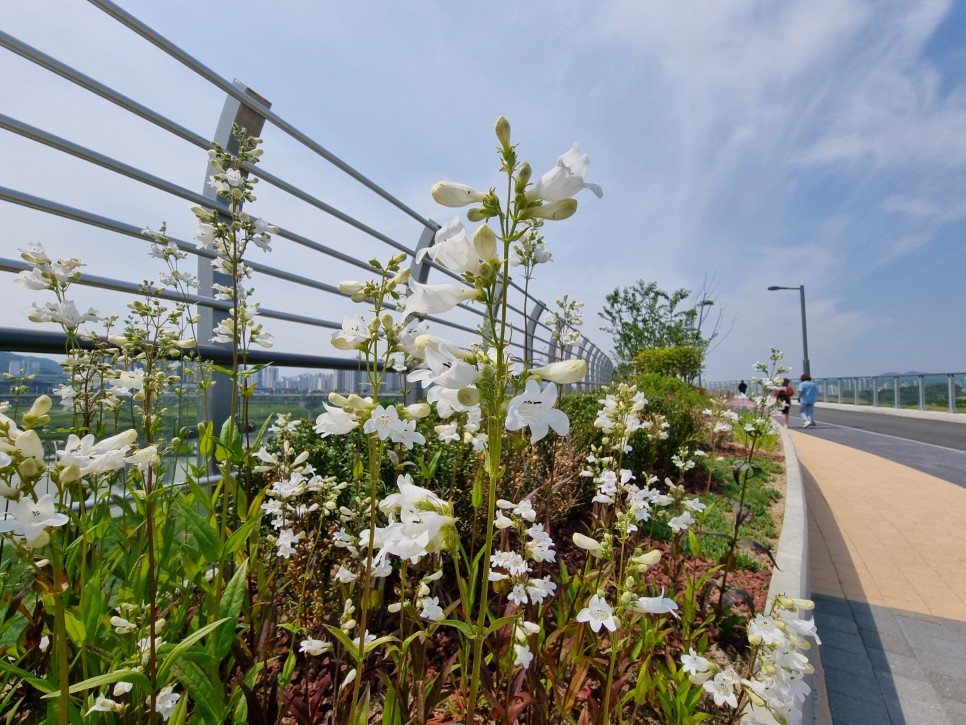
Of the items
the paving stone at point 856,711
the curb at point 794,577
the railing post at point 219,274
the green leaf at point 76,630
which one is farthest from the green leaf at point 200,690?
the paving stone at point 856,711

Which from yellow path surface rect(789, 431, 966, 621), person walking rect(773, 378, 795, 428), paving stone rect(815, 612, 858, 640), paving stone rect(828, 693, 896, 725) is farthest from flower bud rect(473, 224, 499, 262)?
yellow path surface rect(789, 431, 966, 621)

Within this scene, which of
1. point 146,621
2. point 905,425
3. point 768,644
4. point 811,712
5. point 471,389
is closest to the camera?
point 471,389

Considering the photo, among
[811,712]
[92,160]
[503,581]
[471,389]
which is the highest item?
[92,160]

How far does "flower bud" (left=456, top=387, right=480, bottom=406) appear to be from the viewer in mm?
971

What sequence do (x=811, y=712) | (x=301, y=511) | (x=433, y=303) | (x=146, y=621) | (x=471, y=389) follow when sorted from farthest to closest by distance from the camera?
(x=811, y=712)
(x=301, y=511)
(x=146, y=621)
(x=433, y=303)
(x=471, y=389)

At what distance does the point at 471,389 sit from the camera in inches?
38.9

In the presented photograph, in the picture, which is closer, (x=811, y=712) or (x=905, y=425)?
(x=811, y=712)

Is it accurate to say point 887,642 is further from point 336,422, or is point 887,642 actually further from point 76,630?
point 76,630

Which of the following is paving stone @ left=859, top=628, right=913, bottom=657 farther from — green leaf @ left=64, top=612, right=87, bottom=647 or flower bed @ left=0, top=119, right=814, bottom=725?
green leaf @ left=64, top=612, right=87, bottom=647

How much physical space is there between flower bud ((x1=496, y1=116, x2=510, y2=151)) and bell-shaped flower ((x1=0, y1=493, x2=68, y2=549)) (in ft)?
3.68

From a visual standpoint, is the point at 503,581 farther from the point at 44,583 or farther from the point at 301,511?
the point at 44,583

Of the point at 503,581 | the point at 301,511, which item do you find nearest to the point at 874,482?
the point at 503,581

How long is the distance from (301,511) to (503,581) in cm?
93

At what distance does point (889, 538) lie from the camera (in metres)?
4.76
